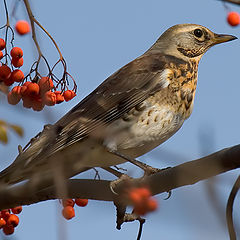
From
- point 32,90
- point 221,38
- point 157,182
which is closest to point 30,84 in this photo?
point 32,90

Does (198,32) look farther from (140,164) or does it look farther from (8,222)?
(8,222)

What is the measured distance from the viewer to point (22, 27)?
305 centimetres

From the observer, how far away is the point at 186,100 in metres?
4.54

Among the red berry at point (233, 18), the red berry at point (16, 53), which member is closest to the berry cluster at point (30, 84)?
the red berry at point (16, 53)

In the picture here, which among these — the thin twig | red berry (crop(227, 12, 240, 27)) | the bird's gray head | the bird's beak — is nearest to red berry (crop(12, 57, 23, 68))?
red berry (crop(227, 12, 240, 27))

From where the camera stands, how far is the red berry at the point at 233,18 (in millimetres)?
2800

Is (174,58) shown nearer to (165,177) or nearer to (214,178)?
(165,177)

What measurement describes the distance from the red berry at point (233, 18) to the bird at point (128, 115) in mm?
1275

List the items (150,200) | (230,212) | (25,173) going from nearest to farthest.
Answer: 1. (150,200)
2. (230,212)
3. (25,173)

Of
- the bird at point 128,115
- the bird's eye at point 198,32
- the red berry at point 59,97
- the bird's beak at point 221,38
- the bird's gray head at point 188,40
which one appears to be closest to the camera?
the red berry at point 59,97

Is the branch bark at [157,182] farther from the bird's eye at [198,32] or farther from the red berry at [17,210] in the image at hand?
the bird's eye at [198,32]

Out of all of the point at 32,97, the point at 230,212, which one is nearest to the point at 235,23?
the point at 230,212

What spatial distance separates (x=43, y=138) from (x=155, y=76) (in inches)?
50.6

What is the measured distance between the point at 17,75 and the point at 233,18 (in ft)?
4.94
